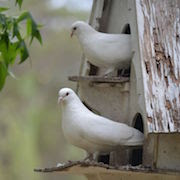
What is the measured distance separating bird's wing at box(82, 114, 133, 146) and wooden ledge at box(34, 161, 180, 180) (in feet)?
0.40

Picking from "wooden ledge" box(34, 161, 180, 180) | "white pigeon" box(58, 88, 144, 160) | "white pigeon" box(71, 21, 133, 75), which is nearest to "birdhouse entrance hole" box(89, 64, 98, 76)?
"white pigeon" box(71, 21, 133, 75)

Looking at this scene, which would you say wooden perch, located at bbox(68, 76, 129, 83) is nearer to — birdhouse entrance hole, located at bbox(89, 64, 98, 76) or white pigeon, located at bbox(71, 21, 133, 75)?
white pigeon, located at bbox(71, 21, 133, 75)

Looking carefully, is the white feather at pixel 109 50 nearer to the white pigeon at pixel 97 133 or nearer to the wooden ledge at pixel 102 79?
the wooden ledge at pixel 102 79

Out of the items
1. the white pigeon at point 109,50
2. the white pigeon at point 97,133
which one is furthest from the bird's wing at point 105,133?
the white pigeon at point 109,50

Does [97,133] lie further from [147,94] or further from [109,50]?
[109,50]

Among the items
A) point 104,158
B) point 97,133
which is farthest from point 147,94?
point 104,158

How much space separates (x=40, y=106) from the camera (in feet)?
25.9

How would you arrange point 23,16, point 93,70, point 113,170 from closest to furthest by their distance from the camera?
point 113,170 → point 23,16 → point 93,70

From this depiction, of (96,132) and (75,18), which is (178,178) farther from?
(75,18)

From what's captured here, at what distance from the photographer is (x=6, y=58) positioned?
282 cm

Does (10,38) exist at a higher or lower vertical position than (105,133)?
higher

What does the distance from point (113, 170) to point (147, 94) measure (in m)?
0.31

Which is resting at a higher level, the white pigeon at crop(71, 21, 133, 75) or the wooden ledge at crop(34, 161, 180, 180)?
the white pigeon at crop(71, 21, 133, 75)

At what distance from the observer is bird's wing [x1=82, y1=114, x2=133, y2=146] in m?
2.71
